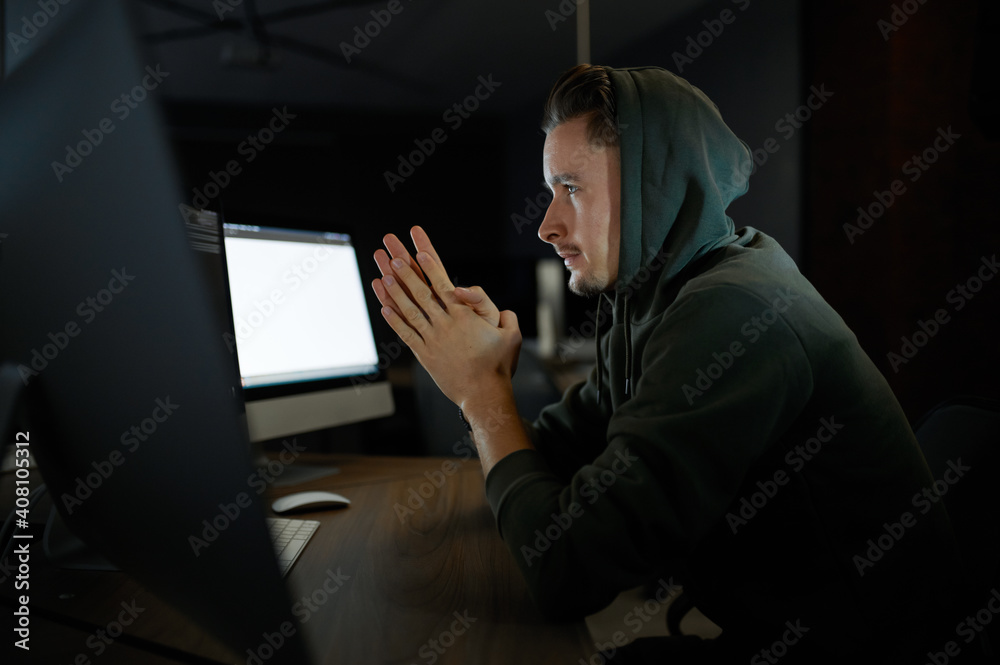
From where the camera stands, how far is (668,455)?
0.68 meters

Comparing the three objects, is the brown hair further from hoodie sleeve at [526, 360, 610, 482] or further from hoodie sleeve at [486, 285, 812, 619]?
hoodie sleeve at [526, 360, 610, 482]

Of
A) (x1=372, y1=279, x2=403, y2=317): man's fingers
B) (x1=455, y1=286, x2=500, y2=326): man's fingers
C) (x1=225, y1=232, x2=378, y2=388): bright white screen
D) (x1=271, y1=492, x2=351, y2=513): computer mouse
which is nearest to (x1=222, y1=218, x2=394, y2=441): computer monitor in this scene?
(x1=225, y1=232, x2=378, y2=388): bright white screen

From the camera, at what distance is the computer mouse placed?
3.48 ft

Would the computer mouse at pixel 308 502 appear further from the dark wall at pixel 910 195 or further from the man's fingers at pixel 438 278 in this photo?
the dark wall at pixel 910 195

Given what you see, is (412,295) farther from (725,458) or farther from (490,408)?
(725,458)

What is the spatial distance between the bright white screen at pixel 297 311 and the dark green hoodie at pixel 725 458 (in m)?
0.68

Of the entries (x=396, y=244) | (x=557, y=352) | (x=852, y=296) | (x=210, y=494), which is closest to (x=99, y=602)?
(x=210, y=494)

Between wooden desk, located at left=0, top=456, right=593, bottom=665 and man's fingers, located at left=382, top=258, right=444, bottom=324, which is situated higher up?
man's fingers, located at left=382, top=258, right=444, bottom=324

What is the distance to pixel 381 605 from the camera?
722 mm

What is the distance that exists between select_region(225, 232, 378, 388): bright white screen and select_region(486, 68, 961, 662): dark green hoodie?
680 millimetres

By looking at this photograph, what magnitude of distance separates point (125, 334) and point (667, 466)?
540 millimetres

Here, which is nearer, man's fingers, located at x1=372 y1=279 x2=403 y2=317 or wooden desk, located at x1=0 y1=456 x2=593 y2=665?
wooden desk, located at x1=0 y1=456 x2=593 y2=665

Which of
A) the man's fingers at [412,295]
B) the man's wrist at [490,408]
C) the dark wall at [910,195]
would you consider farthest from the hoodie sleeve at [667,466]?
the dark wall at [910,195]

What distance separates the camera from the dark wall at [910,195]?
1.88 m
